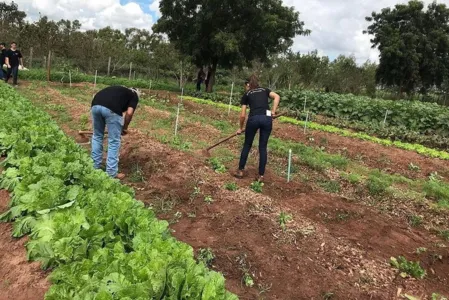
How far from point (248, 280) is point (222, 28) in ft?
68.9

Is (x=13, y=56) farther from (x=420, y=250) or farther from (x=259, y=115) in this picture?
(x=420, y=250)

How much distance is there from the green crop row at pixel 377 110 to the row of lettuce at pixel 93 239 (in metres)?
14.3

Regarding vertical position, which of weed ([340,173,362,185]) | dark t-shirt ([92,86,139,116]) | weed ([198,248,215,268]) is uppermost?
dark t-shirt ([92,86,139,116])

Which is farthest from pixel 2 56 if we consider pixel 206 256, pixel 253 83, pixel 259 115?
pixel 206 256

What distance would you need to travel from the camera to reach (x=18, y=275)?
2881 millimetres

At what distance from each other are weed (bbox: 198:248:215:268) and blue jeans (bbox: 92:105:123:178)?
2.43 meters

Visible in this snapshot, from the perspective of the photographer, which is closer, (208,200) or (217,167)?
(208,200)

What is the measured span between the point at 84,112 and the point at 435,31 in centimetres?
3326

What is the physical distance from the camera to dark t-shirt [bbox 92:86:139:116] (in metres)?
5.57

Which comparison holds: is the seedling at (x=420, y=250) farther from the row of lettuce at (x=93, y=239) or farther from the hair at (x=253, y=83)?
the hair at (x=253, y=83)

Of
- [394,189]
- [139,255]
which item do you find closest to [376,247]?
[394,189]

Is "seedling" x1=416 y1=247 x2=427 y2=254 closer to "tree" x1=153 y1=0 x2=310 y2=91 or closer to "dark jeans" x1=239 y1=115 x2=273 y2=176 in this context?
"dark jeans" x1=239 y1=115 x2=273 y2=176

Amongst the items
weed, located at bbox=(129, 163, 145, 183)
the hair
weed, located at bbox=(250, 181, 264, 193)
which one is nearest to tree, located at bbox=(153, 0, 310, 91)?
the hair

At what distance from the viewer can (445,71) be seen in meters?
35.9
